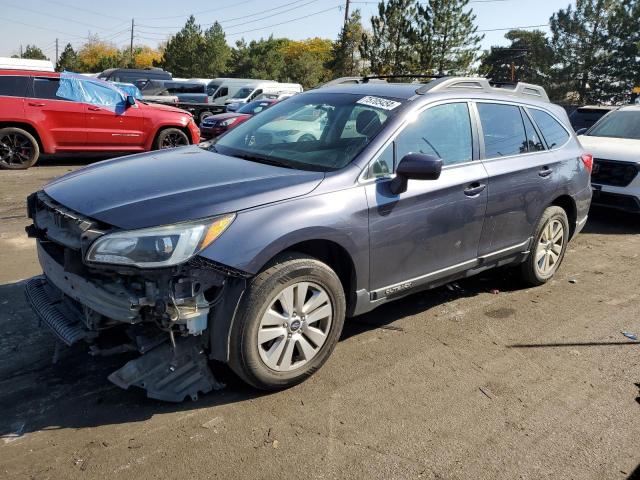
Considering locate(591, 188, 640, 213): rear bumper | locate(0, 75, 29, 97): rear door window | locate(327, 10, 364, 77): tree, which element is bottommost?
locate(591, 188, 640, 213): rear bumper

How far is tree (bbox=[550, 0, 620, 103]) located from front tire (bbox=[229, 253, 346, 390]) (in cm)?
5409

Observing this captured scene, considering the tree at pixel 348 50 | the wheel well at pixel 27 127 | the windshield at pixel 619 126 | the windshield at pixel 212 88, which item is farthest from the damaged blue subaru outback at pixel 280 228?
the tree at pixel 348 50

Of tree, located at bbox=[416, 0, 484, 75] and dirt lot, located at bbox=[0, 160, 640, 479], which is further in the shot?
tree, located at bbox=[416, 0, 484, 75]

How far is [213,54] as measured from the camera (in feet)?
208

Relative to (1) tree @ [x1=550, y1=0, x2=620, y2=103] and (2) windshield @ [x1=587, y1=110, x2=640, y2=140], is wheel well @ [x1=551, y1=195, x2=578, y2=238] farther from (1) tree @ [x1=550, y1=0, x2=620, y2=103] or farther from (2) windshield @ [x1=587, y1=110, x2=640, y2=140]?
(1) tree @ [x1=550, y1=0, x2=620, y2=103]

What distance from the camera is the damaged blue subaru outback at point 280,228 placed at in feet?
9.19

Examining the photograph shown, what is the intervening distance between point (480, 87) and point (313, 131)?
1531 mm

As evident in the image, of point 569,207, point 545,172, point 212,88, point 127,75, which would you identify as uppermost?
point 127,75

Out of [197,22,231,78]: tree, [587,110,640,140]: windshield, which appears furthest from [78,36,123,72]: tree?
[587,110,640,140]: windshield

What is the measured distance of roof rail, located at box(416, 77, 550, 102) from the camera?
4.17 meters

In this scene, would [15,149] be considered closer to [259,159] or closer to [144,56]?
[259,159]

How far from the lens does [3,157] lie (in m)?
10.4

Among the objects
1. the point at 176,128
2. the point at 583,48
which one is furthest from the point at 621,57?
the point at 176,128

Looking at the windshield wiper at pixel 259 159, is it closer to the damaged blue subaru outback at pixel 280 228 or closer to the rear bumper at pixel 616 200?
the damaged blue subaru outback at pixel 280 228
